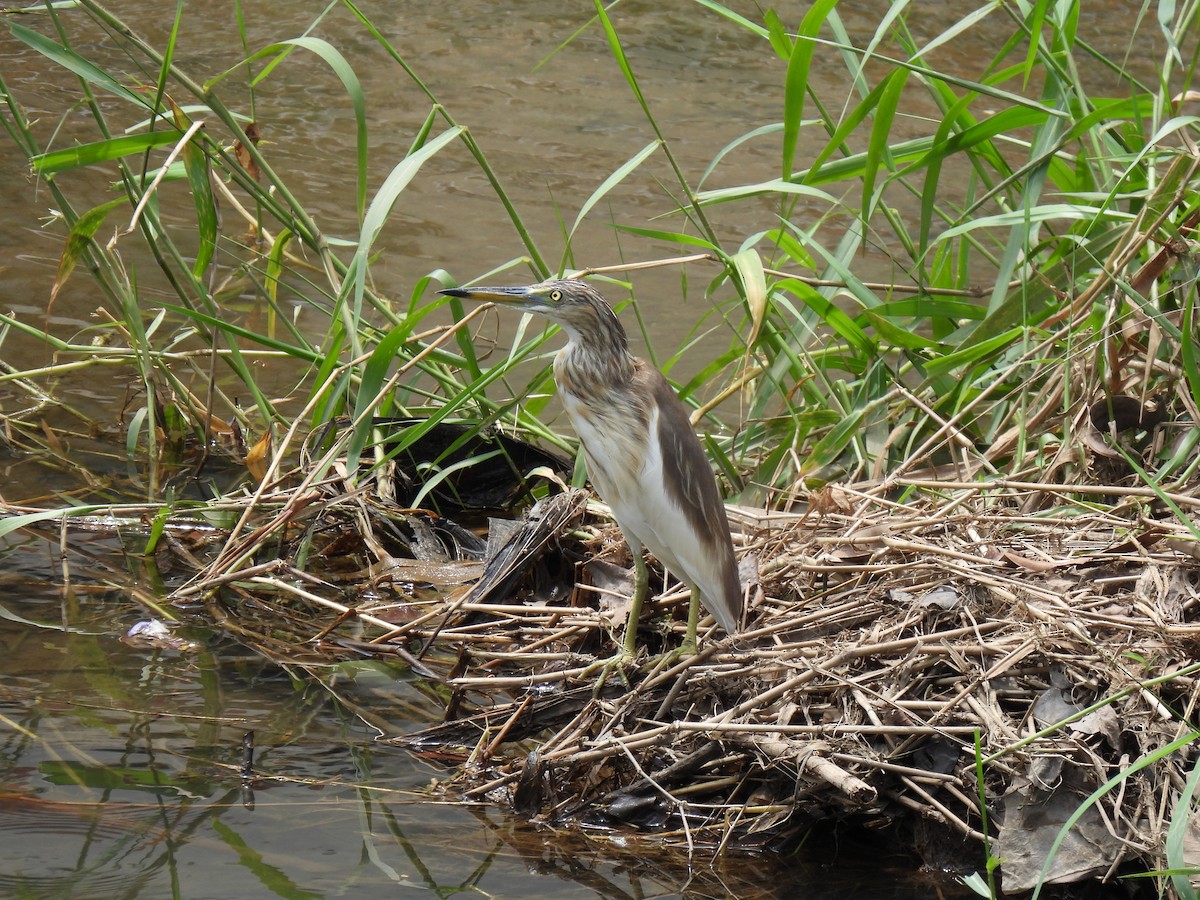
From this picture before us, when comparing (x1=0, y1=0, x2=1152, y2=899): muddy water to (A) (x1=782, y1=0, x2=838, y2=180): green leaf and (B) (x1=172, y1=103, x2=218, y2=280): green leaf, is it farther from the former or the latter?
(B) (x1=172, y1=103, x2=218, y2=280): green leaf

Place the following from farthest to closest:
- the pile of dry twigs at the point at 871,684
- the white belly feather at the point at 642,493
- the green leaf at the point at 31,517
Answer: the green leaf at the point at 31,517, the white belly feather at the point at 642,493, the pile of dry twigs at the point at 871,684

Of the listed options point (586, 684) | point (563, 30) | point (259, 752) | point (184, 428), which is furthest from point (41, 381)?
point (563, 30)

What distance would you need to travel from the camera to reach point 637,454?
10.1ft

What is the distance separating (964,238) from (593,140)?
425 centimetres

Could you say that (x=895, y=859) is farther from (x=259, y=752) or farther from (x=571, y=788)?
(x=259, y=752)

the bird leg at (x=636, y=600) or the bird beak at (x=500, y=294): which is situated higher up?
the bird beak at (x=500, y=294)

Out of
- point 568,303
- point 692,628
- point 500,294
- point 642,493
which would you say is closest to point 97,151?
point 500,294

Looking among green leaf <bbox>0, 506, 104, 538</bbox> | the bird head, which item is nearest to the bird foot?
the bird head

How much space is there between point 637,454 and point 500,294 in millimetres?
491

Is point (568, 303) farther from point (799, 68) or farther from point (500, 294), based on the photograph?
point (799, 68)

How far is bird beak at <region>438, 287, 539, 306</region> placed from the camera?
3104 mm

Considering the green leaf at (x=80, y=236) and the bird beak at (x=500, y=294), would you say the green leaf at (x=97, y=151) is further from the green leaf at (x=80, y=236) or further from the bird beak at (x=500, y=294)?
the bird beak at (x=500, y=294)

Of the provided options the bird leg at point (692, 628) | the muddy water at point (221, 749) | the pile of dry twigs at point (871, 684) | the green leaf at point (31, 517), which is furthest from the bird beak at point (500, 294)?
the green leaf at point (31, 517)

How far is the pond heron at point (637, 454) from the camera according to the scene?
2.99 meters
